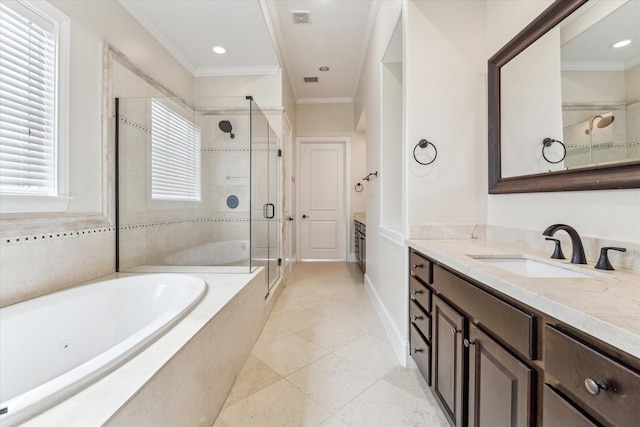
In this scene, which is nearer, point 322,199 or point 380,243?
point 380,243

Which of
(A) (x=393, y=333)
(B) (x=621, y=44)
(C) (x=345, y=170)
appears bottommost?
(A) (x=393, y=333)

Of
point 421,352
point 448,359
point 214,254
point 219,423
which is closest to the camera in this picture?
point 448,359

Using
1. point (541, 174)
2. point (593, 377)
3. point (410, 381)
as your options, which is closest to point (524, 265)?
point (541, 174)

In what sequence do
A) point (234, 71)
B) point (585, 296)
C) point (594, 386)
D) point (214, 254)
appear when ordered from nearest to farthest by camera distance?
point (594, 386) → point (585, 296) → point (214, 254) → point (234, 71)

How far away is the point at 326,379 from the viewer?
161 cm

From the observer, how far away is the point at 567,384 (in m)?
0.59

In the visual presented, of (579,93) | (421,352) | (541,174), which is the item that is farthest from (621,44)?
(421,352)

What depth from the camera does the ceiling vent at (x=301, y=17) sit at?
9.10 feet

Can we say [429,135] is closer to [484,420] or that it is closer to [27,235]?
[484,420]

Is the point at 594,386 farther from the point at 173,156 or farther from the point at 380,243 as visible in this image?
the point at 173,156

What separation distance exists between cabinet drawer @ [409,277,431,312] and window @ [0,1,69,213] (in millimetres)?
2102

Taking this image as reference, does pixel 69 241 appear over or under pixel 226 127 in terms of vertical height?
Result: under

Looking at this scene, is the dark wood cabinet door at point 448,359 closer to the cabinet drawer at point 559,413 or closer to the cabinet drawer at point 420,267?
the cabinet drawer at point 420,267

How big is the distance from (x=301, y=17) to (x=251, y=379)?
327 centimetres
